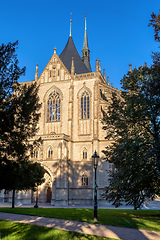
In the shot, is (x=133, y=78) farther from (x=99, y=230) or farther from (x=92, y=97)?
(x=92, y=97)

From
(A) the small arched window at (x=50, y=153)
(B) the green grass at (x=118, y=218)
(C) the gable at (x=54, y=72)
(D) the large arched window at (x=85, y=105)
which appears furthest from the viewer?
(C) the gable at (x=54, y=72)

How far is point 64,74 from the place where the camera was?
46.1 m

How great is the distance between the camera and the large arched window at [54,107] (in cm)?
4478

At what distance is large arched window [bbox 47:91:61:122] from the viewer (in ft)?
147

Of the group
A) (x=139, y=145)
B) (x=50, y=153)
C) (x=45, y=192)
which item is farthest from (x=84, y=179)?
(x=139, y=145)

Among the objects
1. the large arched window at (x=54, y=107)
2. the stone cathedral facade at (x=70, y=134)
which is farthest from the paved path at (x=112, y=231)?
the large arched window at (x=54, y=107)

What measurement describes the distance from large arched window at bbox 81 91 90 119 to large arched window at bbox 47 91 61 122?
416cm

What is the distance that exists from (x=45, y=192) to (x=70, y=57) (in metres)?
26.1

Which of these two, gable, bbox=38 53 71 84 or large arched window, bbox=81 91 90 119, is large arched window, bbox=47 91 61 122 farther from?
large arched window, bbox=81 91 90 119

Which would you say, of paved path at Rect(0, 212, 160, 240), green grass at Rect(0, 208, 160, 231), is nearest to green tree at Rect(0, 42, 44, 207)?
green grass at Rect(0, 208, 160, 231)

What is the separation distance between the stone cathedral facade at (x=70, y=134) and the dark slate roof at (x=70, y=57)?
0.65 ft

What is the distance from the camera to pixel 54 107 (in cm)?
4528

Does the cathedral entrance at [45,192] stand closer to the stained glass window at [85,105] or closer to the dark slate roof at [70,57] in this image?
the stained glass window at [85,105]

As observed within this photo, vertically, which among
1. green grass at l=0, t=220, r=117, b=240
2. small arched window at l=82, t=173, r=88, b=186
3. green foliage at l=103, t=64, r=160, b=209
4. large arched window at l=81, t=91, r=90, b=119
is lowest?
green grass at l=0, t=220, r=117, b=240
